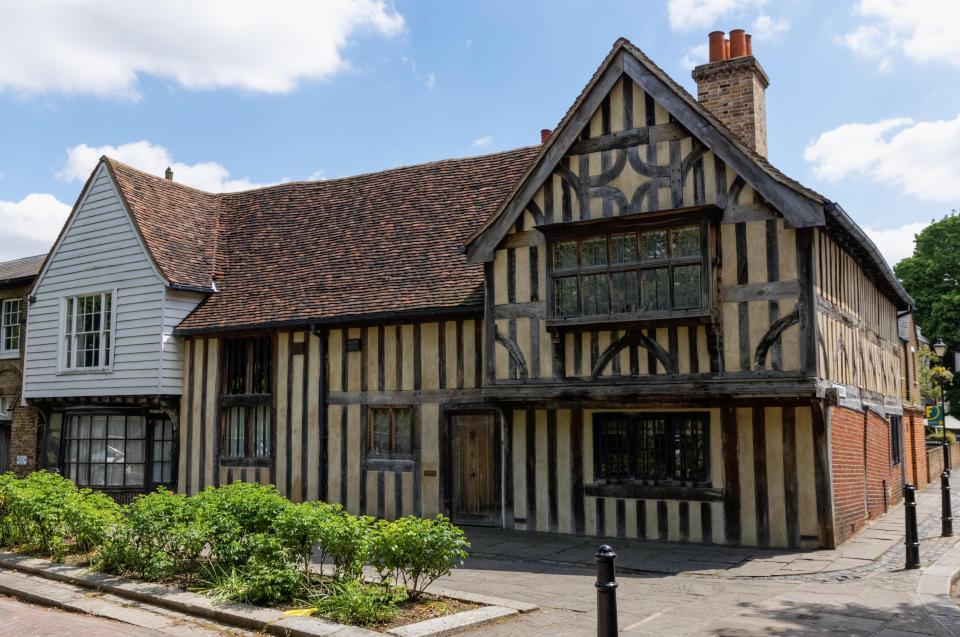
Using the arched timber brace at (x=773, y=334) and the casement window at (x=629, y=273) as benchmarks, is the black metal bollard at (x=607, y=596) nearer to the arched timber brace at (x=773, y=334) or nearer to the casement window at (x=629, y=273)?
the casement window at (x=629, y=273)

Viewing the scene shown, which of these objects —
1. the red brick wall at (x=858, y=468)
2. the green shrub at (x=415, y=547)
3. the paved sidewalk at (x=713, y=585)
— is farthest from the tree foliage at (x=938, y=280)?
the green shrub at (x=415, y=547)

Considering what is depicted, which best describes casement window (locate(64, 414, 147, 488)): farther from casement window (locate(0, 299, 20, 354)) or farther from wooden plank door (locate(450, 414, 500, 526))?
wooden plank door (locate(450, 414, 500, 526))

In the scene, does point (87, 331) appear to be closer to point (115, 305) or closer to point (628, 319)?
point (115, 305)

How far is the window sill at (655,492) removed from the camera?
12039mm

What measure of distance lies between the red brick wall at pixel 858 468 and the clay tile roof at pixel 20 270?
18.0 metres

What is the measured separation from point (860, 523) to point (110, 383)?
47.7ft

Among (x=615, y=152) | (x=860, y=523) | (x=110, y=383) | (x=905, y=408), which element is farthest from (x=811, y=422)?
(x=110, y=383)

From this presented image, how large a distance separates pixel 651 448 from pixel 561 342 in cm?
211

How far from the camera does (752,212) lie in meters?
11.7

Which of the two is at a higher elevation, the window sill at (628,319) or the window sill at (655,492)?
the window sill at (628,319)

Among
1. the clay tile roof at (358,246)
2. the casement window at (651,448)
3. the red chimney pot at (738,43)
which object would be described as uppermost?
the red chimney pot at (738,43)

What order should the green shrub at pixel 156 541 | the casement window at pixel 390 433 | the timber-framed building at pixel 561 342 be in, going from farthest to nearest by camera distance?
1. the casement window at pixel 390 433
2. the timber-framed building at pixel 561 342
3. the green shrub at pixel 156 541

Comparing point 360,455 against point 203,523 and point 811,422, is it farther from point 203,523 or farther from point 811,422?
point 811,422

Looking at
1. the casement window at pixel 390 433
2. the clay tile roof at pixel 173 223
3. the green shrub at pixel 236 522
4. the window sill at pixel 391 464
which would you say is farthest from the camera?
the clay tile roof at pixel 173 223
